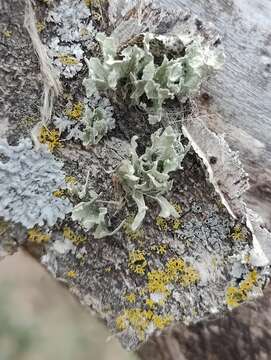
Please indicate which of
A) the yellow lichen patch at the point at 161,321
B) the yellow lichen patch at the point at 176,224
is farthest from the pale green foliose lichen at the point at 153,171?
the yellow lichen patch at the point at 161,321

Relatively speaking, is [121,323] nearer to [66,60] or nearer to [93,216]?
[93,216]

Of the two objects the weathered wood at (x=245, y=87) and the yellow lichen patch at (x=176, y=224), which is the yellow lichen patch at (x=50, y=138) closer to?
the yellow lichen patch at (x=176, y=224)

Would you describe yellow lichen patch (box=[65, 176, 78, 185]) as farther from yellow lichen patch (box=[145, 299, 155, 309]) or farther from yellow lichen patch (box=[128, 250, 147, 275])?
yellow lichen patch (box=[145, 299, 155, 309])

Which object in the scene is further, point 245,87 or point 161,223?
point 245,87

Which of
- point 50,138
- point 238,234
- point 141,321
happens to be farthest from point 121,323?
point 50,138

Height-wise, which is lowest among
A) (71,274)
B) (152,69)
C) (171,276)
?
(71,274)

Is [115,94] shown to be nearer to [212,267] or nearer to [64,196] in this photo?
[64,196]

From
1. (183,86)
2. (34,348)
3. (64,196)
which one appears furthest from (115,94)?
(34,348)
